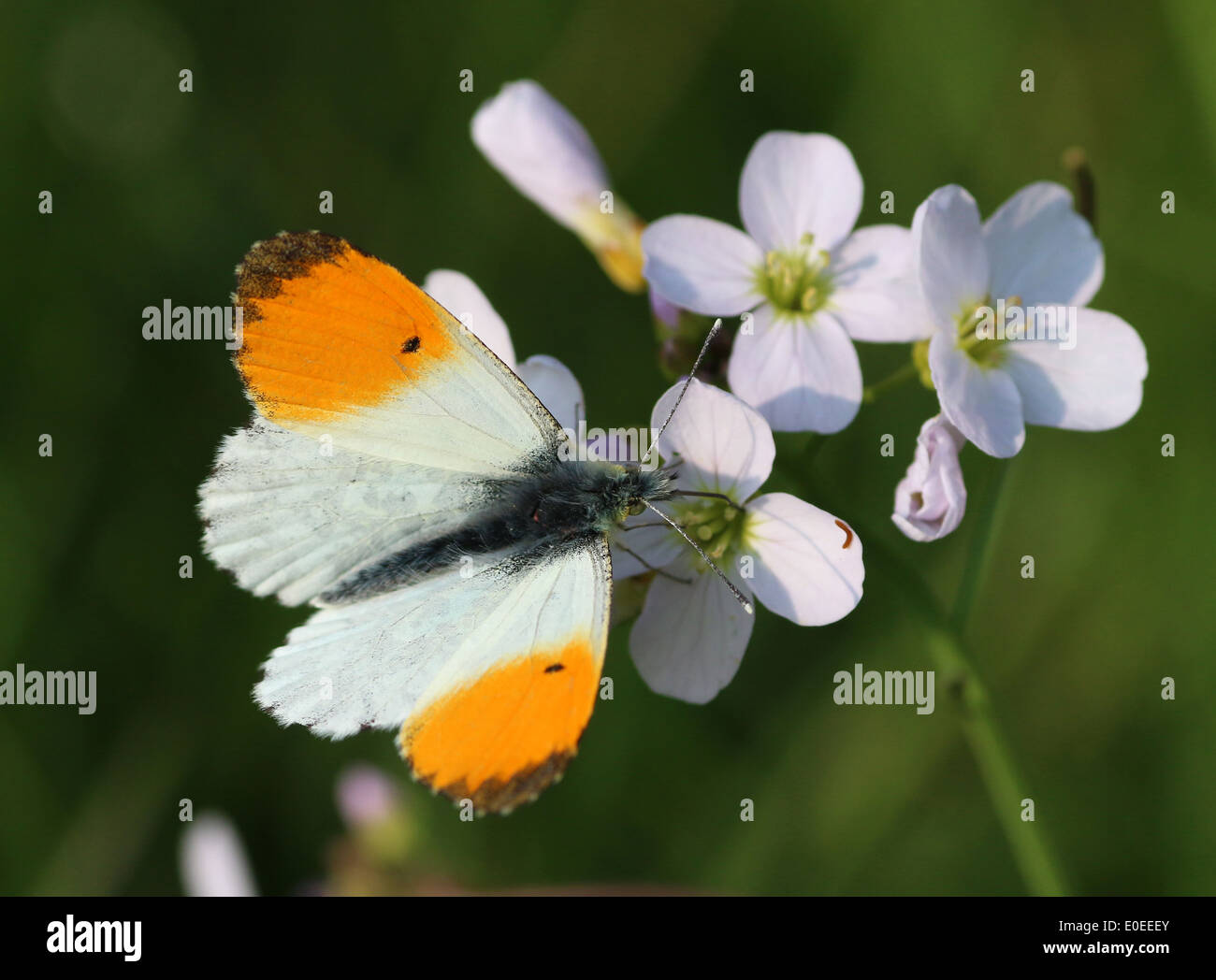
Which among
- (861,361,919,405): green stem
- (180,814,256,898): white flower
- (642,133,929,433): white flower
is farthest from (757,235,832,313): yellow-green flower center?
(180,814,256,898): white flower

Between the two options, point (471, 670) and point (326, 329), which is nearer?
point (471, 670)

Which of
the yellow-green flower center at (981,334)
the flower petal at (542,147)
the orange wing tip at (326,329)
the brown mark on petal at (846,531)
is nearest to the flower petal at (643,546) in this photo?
the brown mark on petal at (846,531)

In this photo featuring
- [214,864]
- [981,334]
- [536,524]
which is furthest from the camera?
[214,864]

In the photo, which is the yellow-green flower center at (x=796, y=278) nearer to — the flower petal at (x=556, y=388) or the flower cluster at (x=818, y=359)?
the flower cluster at (x=818, y=359)

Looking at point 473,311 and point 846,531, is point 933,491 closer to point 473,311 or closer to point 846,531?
point 846,531

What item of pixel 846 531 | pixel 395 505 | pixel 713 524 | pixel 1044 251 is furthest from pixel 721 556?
pixel 1044 251

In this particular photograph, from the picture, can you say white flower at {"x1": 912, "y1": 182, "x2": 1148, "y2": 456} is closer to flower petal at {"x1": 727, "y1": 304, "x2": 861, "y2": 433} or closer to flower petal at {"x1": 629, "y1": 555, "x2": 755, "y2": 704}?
flower petal at {"x1": 727, "y1": 304, "x2": 861, "y2": 433}
